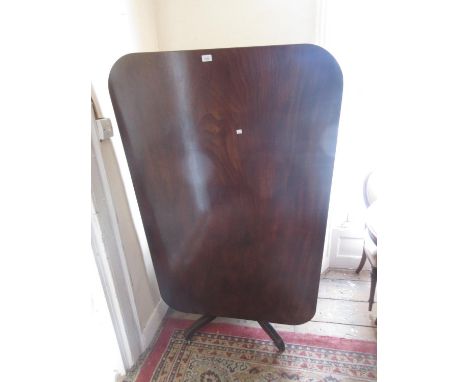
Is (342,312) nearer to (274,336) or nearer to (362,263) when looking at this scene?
(362,263)

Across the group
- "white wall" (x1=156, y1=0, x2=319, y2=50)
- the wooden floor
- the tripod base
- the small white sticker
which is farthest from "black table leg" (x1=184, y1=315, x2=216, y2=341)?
"white wall" (x1=156, y1=0, x2=319, y2=50)

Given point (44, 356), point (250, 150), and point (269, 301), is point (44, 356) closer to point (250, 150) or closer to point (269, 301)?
point (250, 150)

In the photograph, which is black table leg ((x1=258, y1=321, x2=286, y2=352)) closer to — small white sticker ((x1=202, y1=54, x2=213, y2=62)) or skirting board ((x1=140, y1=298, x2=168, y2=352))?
skirting board ((x1=140, y1=298, x2=168, y2=352))

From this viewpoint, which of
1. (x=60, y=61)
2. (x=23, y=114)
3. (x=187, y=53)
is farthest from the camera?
(x=187, y=53)

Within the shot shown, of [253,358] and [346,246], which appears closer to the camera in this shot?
[253,358]

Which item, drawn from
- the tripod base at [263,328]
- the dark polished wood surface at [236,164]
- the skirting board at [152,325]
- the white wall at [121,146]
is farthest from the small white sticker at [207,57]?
the skirting board at [152,325]

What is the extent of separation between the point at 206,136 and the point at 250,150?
0.54 ft

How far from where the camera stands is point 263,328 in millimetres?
1357

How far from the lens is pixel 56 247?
0.52m

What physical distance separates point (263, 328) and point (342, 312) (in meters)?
0.50

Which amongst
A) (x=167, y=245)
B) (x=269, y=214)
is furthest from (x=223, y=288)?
(x=269, y=214)

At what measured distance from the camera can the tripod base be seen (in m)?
1.32

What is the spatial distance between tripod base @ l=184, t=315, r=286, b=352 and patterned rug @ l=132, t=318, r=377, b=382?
0.13 feet

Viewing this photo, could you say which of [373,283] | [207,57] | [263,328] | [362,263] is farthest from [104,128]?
[362,263]
